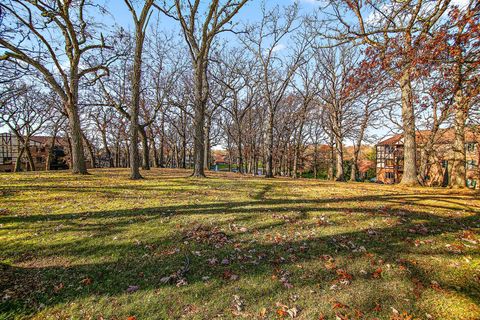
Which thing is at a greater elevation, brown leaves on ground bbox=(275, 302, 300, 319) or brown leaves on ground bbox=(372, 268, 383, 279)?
brown leaves on ground bbox=(372, 268, 383, 279)

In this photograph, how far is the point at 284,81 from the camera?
57.4 feet

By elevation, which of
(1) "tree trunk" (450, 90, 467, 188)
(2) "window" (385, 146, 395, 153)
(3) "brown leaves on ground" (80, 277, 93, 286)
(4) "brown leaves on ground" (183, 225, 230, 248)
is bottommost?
(3) "brown leaves on ground" (80, 277, 93, 286)

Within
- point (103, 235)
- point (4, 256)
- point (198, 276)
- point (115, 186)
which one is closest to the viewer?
point (198, 276)

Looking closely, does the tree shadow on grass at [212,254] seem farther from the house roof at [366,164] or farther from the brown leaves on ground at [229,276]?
the house roof at [366,164]

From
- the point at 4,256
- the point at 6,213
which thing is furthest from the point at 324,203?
the point at 6,213

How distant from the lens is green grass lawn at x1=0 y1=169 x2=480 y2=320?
280 centimetres

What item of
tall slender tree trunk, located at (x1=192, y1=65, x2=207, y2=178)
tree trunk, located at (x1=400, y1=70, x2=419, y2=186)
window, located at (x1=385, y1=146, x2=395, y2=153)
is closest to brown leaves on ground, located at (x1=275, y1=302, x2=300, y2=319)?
tall slender tree trunk, located at (x1=192, y1=65, x2=207, y2=178)

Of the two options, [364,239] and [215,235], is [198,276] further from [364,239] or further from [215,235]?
[364,239]

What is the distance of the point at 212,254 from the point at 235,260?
0.44 m

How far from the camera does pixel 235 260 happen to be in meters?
3.81

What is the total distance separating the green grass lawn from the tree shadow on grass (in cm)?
2

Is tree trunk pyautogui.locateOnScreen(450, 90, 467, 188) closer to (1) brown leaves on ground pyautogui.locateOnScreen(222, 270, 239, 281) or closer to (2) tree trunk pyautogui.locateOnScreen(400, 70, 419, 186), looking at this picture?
(2) tree trunk pyautogui.locateOnScreen(400, 70, 419, 186)

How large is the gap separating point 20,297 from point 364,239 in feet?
18.4

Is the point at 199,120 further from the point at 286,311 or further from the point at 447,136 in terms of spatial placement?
the point at 447,136
